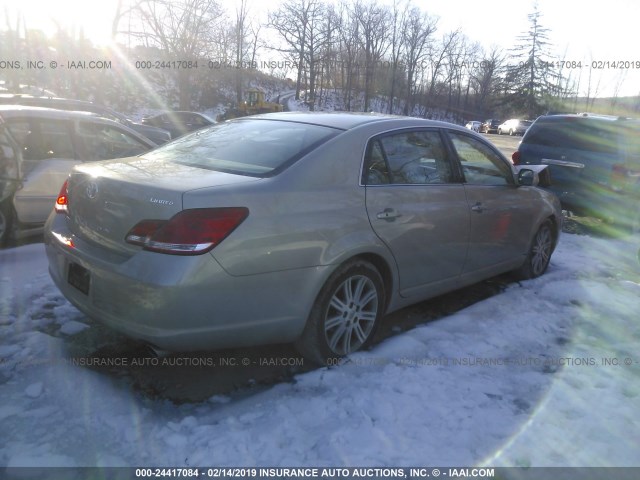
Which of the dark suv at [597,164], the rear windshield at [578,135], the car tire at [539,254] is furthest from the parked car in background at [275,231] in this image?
the rear windshield at [578,135]

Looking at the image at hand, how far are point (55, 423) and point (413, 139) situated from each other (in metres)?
2.91

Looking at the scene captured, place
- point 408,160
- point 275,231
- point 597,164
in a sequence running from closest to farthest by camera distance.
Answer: point 275,231 < point 408,160 < point 597,164

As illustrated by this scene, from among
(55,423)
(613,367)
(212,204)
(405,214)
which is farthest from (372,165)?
(55,423)

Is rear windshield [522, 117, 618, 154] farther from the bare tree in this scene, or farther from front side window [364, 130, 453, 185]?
the bare tree

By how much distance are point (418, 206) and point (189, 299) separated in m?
1.80

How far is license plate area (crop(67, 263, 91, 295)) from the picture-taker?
281cm

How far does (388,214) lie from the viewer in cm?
335

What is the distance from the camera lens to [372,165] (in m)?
3.38

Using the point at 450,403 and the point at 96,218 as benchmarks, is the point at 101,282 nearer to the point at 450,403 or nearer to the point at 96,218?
the point at 96,218

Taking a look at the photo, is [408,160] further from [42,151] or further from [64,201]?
[42,151]

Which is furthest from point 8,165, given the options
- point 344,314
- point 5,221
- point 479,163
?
point 479,163

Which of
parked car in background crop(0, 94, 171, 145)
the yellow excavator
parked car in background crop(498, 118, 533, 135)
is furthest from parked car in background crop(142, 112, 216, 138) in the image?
parked car in background crop(498, 118, 533, 135)

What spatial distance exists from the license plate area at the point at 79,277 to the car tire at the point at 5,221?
289cm

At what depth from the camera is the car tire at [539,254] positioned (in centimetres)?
516
